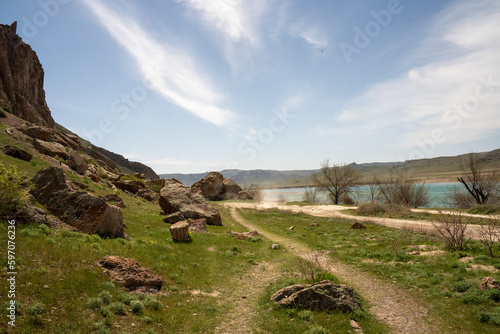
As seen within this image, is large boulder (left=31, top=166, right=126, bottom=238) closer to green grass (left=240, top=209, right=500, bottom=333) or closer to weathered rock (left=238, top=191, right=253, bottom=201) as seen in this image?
green grass (left=240, top=209, right=500, bottom=333)

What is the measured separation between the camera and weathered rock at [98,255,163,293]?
32.7 feet

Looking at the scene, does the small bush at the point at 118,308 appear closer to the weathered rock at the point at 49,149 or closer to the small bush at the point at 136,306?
the small bush at the point at 136,306

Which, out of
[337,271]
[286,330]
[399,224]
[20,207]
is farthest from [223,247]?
[399,224]

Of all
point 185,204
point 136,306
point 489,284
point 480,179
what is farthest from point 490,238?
point 480,179

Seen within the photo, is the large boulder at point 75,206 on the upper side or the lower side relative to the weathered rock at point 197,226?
upper

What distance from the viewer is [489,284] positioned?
10.4 meters

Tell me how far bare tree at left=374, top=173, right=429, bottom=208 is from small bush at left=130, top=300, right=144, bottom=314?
2266 inches

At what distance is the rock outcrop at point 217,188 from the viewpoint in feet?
243

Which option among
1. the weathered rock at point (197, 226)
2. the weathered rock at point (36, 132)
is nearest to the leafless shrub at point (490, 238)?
the weathered rock at point (197, 226)

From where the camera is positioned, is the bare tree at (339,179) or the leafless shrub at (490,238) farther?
the bare tree at (339,179)

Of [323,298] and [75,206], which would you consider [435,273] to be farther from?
[75,206]

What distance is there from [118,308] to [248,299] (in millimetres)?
5774

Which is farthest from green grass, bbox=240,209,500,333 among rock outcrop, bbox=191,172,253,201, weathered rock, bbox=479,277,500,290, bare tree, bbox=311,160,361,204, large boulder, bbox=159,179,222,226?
rock outcrop, bbox=191,172,253,201

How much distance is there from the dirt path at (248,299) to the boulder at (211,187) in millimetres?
57887
